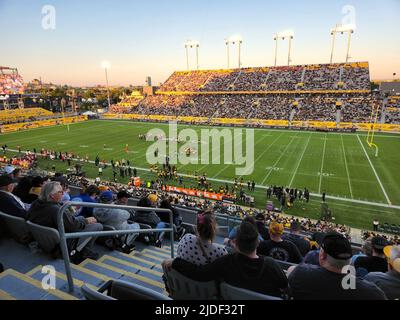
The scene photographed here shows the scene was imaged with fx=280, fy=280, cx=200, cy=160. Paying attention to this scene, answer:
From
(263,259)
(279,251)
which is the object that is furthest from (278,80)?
(263,259)

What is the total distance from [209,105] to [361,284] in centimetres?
6380

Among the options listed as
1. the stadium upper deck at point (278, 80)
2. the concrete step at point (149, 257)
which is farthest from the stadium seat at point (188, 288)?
the stadium upper deck at point (278, 80)

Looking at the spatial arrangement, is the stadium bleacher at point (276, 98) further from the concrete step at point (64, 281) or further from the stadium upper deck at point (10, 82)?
the concrete step at point (64, 281)

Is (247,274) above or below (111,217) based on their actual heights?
above

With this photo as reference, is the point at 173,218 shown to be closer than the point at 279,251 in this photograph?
No

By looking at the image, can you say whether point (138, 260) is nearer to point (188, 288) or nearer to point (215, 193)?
point (188, 288)

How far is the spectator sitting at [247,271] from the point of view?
2.60 metres

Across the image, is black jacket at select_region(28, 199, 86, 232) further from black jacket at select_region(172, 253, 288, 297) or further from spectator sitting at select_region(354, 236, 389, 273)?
spectator sitting at select_region(354, 236, 389, 273)

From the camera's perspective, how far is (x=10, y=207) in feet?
13.9

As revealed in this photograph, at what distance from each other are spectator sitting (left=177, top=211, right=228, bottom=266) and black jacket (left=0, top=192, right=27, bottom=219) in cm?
269

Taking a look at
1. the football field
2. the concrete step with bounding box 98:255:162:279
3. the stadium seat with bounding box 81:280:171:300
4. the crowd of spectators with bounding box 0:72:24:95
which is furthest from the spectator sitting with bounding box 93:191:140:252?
the crowd of spectators with bounding box 0:72:24:95

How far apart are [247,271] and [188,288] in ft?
2.12

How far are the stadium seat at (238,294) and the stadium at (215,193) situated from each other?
0.01 metres
